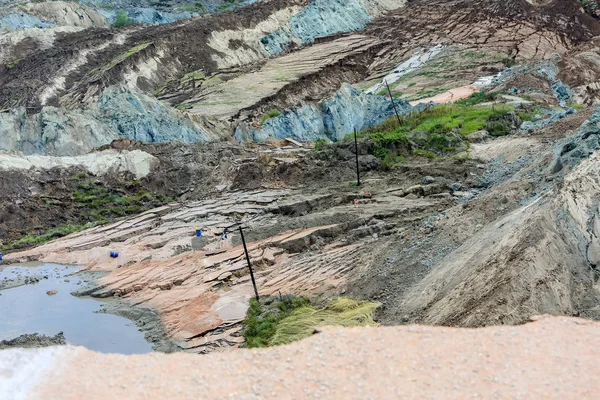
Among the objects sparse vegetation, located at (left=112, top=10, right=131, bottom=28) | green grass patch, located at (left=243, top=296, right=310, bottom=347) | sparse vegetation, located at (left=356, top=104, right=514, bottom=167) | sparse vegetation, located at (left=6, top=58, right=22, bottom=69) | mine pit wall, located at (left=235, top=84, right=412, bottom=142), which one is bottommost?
green grass patch, located at (left=243, top=296, right=310, bottom=347)

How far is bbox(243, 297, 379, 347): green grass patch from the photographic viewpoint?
10.2 metres

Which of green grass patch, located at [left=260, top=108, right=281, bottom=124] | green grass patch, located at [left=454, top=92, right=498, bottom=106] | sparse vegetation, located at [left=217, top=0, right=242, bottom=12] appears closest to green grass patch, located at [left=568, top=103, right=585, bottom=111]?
green grass patch, located at [left=454, top=92, right=498, bottom=106]

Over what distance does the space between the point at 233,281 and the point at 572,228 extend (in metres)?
8.42

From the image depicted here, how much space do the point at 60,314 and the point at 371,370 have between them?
10.3 meters

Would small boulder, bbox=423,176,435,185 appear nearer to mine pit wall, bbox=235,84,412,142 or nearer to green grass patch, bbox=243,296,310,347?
green grass patch, bbox=243,296,310,347

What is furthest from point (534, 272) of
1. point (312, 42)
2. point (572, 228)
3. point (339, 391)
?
point (312, 42)

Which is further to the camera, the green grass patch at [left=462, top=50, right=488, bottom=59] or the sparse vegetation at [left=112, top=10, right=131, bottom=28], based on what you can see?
the sparse vegetation at [left=112, top=10, right=131, bottom=28]

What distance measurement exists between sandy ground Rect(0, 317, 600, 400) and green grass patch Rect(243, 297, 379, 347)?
1652mm

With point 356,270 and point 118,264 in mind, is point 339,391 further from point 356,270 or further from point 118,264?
point 118,264

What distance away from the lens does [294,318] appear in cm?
1144

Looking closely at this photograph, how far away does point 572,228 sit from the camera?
30.9 feet

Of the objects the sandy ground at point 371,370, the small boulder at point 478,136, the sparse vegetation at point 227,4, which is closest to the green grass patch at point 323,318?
the sandy ground at point 371,370

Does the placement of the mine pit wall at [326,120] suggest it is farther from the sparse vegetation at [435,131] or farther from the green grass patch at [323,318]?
the green grass patch at [323,318]

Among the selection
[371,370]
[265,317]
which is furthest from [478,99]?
[371,370]
